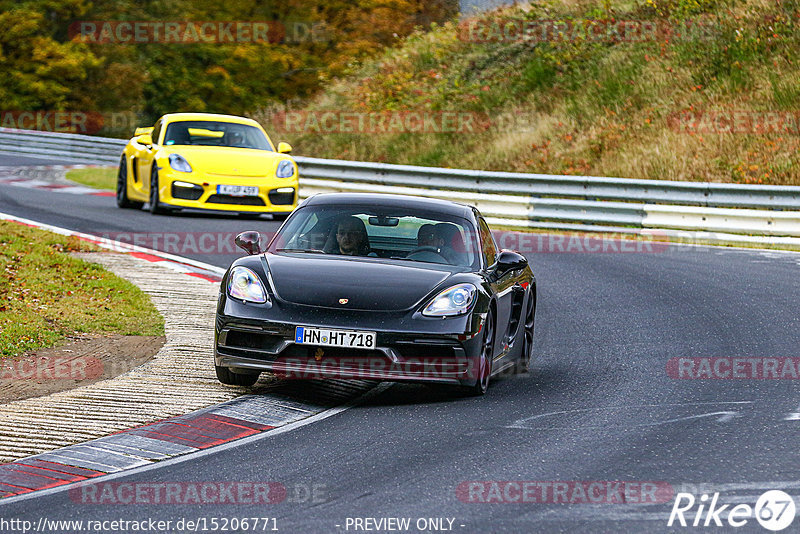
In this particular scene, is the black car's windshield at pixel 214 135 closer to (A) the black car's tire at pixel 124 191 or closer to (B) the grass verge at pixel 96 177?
(A) the black car's tire at pixel 124 191

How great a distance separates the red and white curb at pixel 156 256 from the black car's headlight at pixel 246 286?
520 cm

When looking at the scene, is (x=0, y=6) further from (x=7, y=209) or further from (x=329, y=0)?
(x=7, y=209)

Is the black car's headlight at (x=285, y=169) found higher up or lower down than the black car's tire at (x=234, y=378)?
higher up

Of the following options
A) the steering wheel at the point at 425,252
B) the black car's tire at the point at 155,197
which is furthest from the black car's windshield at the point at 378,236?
the black car's tire at the point at 155,197

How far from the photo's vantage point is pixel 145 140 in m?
19.8

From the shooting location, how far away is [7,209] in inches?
774

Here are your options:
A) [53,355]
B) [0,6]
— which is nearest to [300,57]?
[0,6]

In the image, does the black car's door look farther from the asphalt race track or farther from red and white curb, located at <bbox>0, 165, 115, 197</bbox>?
red and white curb, located at <bbox>0, 165, 115, 197</bbox>

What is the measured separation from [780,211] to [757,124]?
7261 mm

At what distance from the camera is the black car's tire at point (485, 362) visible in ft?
26.9

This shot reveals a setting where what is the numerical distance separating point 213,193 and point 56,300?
298 inches

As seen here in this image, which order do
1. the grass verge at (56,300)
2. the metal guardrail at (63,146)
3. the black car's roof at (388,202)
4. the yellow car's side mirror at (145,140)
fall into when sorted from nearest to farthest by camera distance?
the black car's roof at (388,202), the grass verge at (56,300), the yellow car's side mirror at (145,140), the metal guardrail at (63,146)

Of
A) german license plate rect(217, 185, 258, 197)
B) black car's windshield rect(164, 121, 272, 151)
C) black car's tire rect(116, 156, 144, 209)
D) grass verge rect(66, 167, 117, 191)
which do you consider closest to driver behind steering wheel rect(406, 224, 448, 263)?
german license plate rect(217, 185, 258, 197)

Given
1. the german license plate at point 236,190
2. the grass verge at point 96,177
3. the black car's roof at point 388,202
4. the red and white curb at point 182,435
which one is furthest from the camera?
the grass verge at point 96,177
